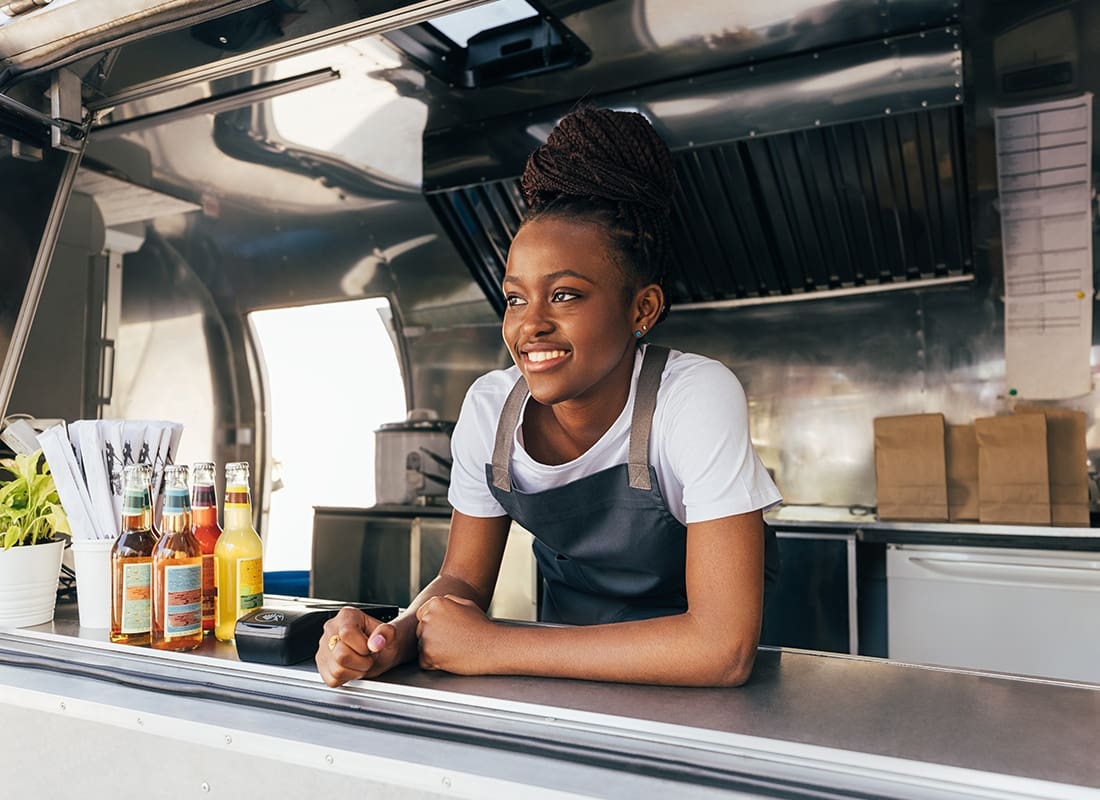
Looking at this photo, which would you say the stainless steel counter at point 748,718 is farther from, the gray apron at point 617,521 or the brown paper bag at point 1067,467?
the brown paper bag at point 1067,467

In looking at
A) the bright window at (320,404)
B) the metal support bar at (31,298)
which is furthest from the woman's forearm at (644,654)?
the bright window at (320,404)

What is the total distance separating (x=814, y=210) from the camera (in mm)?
2941

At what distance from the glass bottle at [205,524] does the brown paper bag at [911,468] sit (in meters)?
2.19

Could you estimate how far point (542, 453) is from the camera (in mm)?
1283

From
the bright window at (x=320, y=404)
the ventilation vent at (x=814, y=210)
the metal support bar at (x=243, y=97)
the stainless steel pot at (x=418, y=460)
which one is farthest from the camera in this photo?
the bright window at (x=320, y=404)

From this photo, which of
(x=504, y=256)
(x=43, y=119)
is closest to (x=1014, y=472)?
(x=504, y=256)

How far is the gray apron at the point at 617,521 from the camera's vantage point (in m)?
1.18

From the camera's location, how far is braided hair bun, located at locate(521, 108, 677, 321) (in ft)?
3.70

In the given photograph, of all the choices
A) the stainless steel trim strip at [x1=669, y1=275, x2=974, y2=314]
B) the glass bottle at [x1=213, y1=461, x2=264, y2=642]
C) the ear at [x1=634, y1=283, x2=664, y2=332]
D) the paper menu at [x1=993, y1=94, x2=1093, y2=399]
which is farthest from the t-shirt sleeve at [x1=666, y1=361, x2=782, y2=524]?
the paper menu at [x1=993, y1=94, x2=1093, y2=399]

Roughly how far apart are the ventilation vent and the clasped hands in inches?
82.0

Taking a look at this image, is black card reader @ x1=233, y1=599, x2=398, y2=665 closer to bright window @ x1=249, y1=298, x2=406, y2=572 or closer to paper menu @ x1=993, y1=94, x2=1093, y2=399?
paper menu @ x1=993, y1=94, x2=1093, y2=399

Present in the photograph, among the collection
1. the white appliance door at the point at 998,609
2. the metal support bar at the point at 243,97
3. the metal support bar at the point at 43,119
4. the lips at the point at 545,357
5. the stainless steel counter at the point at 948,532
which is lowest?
the white appliance door at the point at 998,609

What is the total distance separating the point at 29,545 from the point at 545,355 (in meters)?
0.86

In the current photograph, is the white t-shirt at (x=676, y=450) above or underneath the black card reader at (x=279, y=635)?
above
